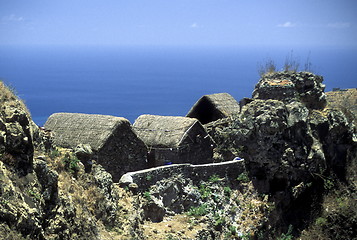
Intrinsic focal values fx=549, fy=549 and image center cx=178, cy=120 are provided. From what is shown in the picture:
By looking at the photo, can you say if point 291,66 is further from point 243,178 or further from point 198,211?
point 198,211

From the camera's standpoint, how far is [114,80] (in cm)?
16925

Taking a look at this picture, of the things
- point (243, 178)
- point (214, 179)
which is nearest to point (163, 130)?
point (214, 179)

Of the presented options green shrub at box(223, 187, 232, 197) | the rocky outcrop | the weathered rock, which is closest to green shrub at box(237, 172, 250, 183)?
the rocky outcrop

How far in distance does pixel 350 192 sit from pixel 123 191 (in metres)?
11.5

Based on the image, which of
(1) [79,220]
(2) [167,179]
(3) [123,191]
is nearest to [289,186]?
(2) [167,179]

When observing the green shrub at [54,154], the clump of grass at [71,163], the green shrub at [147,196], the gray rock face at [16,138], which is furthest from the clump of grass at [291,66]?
the gray rock face at [16,138]

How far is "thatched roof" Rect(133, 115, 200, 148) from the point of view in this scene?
24.4 meters

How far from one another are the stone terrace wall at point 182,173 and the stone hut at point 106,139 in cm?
227

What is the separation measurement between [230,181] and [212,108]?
25.9ft

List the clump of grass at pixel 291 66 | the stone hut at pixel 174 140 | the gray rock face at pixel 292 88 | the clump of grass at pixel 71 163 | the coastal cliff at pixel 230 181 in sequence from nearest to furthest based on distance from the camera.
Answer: the coastal cliff at pixel 230 181
the clump of grass at pixel 71 163
the stone hut at pixel 174 140
the gray rock face at pixel 292 88
the clump of grass at pixel 291 66

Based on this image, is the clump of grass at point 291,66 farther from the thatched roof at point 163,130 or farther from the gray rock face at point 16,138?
the gray rock face at point 16,138

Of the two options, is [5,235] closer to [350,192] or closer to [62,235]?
[62,235]

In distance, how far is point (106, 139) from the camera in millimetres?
21484

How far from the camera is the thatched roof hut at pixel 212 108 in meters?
29.5
